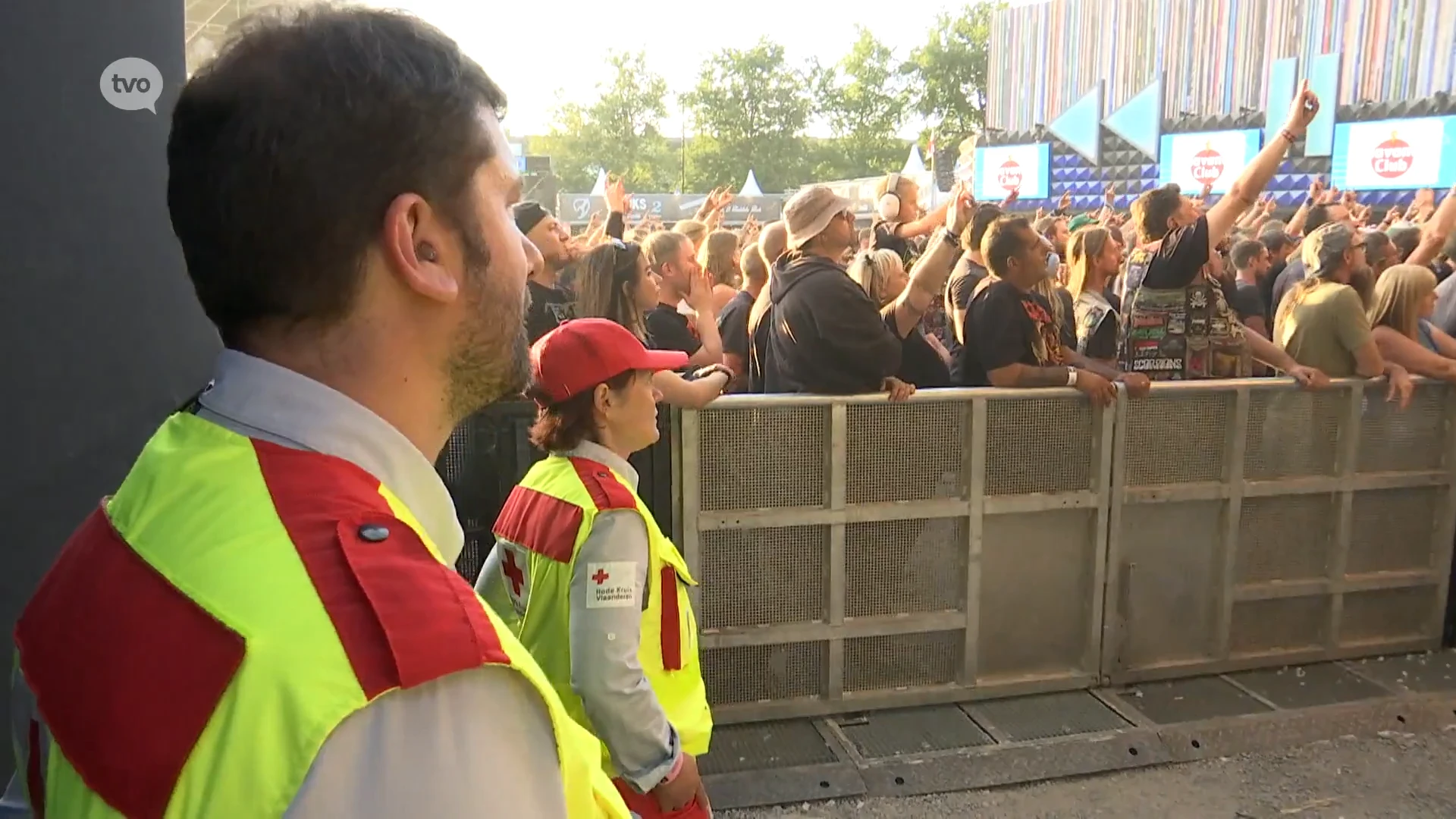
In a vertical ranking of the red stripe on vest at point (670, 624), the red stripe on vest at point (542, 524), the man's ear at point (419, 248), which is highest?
the man's ear at point (419, 248)

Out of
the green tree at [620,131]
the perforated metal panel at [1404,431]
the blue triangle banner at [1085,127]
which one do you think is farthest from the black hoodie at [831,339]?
the green tree at [620,131]

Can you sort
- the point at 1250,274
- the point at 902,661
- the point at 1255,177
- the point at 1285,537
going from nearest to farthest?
the point at 902,661 → the point at 1255,177 → the point at 1285,537 → the point at 1250,274

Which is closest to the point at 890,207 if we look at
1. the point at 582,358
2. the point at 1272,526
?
the point at 1272,526

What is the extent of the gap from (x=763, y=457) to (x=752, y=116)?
6208 cm

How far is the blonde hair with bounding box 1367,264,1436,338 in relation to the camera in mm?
5695

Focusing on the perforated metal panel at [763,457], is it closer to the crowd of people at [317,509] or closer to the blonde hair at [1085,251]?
the blonde hair at [1085,251]

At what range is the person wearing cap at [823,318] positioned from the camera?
4715 mm

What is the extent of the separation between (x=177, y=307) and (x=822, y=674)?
10.4ft

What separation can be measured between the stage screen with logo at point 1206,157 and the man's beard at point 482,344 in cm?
2936

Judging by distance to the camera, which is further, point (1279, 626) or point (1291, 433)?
point (1279, 626)

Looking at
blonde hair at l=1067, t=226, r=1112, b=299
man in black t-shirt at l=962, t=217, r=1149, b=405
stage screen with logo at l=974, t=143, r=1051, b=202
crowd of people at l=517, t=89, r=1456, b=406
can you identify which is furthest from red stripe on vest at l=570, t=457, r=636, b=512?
stage screen with logo at l=974, t=143, r=1051, b=202

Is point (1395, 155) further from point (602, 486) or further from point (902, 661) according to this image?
point (602, 486)

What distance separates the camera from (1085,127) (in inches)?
1323

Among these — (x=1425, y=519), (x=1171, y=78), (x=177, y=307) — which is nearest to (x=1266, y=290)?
(x=1425, y=519)
